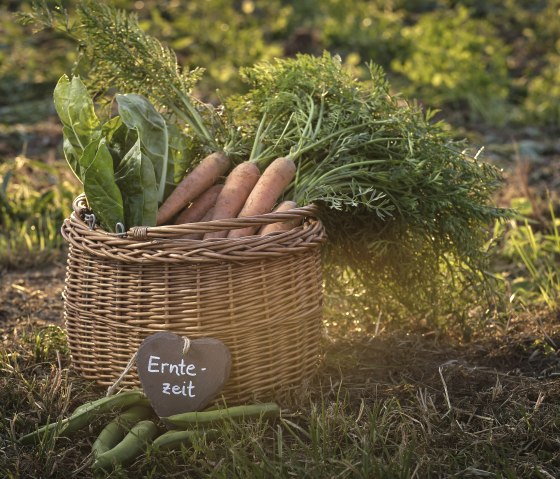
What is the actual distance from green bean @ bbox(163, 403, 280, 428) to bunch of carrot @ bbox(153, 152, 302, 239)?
50 cm

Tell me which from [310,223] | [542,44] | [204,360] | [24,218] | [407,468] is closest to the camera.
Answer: [407,468]

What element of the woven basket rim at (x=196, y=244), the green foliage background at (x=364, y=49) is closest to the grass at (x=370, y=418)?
the woven basket rim at (x=196, y=244)

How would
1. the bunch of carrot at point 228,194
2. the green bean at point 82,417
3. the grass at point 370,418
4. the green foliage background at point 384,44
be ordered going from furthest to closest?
the green foliage background at point 384,44 < the bunch of carrot at point 228,194 < the green bean at point 82,417 < the grass at point 370,418

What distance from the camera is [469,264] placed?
9.57 ft

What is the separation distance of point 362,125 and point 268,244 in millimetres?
585

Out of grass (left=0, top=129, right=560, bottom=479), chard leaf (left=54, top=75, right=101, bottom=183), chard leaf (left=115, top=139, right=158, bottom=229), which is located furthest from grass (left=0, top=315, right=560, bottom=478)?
chard leaf (left=54, top=75, right=101, bottom=183)

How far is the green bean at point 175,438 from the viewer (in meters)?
2.22

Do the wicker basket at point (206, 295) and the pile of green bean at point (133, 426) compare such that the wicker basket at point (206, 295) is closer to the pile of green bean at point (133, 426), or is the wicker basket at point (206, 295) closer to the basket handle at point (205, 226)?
the basket handle at point (205, 226)

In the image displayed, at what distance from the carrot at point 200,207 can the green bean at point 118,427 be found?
0.60m

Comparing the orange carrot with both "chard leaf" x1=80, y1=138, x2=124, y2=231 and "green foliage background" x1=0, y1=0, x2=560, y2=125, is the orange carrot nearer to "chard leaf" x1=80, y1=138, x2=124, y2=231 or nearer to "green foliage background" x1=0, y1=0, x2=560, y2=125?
"chard leaf" x1=80, y1=138, x2=124, y2=231

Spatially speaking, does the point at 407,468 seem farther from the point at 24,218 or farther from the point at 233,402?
the point at 24,218

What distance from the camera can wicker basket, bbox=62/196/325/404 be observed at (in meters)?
2.36

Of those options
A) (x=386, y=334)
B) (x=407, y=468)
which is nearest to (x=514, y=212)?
(x=386, y=334)

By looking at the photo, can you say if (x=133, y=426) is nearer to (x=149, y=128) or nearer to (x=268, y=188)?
(x=268, y=188)
